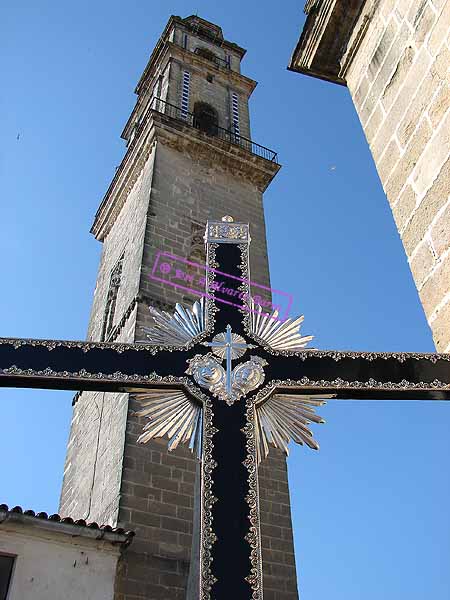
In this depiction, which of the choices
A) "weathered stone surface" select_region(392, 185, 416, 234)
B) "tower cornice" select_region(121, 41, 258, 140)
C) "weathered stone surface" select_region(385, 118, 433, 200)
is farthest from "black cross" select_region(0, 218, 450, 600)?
"tower cornice" select_region(121, 41, 258, 140)

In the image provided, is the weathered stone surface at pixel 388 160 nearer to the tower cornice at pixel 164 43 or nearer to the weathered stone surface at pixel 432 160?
the weathered stone surface at pixel 432 160

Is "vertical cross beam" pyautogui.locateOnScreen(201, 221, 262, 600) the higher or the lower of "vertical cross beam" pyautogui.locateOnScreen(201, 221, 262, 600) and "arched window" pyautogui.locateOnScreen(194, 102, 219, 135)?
the lower

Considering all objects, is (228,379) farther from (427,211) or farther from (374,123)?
(374,123)

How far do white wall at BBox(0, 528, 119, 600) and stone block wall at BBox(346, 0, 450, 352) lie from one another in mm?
5744

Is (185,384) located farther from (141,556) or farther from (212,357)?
(141,556)

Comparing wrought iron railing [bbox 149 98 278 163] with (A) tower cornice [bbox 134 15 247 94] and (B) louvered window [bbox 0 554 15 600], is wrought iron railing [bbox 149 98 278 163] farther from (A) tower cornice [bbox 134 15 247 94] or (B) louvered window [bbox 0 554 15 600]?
(B) louvered window [bbox 0 554 15 600]

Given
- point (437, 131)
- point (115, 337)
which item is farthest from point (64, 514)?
point (437, 131)

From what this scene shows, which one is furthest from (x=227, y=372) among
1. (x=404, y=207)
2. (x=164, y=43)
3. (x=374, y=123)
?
(x=164, y=43)

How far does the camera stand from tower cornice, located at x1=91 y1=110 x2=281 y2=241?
1529 cm

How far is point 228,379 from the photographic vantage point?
3275 millimetres

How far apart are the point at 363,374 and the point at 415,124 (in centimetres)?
160

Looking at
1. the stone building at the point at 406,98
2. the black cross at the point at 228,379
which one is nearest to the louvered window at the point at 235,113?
the stone building at the point at 406,98

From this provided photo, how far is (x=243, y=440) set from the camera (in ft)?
10.1

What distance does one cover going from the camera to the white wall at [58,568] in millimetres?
7316
